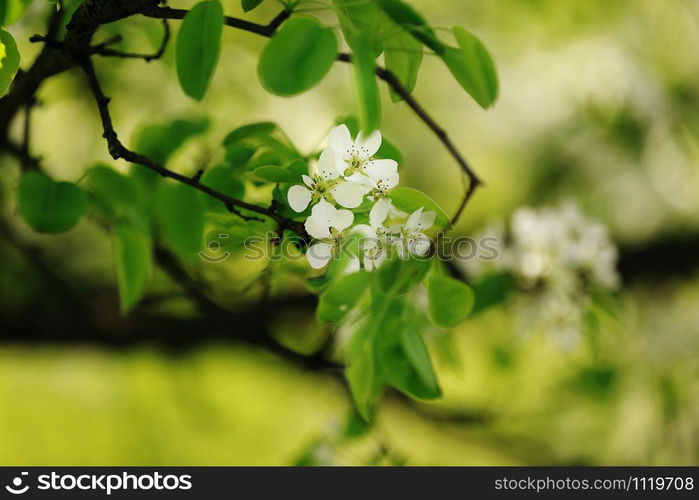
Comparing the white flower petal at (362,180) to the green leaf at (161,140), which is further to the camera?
the green leaf at (161,140)

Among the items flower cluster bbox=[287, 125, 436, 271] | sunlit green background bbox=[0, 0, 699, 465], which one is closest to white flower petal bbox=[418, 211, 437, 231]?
flower cluster bbox=[287, 125, 436, 271]

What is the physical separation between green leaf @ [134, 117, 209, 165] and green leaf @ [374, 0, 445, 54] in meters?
0.39

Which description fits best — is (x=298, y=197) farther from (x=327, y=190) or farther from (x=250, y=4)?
(x=250, y=4)

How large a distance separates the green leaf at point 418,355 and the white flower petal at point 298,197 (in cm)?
15

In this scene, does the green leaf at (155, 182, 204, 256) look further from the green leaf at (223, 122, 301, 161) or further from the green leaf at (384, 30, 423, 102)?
the green leaf at (384, 30, 423, 102)

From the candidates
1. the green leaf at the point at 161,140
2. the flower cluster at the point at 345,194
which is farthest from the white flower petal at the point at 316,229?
the green leaf at the point at 161,140

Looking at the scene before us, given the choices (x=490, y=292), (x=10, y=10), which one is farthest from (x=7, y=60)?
(x=490, y=292)

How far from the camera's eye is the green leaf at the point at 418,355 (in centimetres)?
61

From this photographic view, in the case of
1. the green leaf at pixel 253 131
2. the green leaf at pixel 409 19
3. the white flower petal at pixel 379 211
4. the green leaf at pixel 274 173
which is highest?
the green leaf at pixel 253 131

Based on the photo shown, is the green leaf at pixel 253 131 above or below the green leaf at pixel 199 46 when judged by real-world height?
above

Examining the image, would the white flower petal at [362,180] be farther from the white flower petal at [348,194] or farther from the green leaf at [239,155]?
the green leaf at [239,155]

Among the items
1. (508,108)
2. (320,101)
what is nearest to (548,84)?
(508,108)

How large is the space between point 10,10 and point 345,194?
26 cm

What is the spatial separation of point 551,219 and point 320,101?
1329mm
